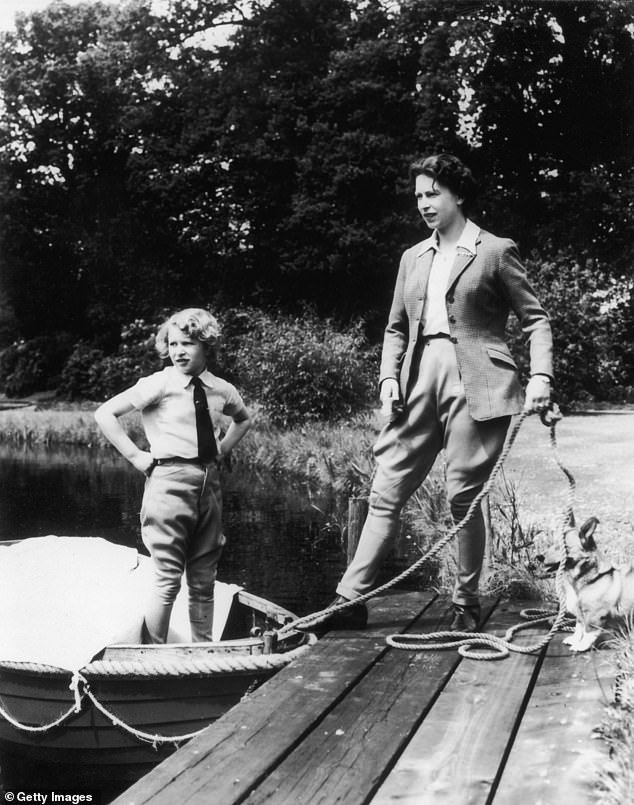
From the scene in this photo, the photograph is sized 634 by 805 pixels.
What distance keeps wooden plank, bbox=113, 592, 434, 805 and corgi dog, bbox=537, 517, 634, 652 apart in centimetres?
70

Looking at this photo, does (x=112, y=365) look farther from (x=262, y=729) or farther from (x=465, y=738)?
(x=465, y=738)

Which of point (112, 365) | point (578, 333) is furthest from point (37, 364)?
point (578, 333)

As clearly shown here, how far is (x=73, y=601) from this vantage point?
4.48 metres

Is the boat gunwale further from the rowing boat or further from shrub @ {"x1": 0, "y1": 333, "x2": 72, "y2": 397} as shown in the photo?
shrub @ {"x1": 0, "y1": 333, "x2": 72, "y2": 397}

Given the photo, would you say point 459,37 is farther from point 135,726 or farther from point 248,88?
point 135,726

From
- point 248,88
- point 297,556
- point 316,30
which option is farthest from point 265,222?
point 297,556

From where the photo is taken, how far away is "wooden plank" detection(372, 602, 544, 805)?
2.31 m

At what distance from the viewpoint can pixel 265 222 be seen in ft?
75.3

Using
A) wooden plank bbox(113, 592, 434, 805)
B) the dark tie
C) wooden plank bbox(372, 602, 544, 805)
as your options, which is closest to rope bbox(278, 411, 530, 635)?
wooden plank bbox(113, 592, 434, 805)

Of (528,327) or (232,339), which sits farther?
(232,339)

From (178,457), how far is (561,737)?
194 centimetres

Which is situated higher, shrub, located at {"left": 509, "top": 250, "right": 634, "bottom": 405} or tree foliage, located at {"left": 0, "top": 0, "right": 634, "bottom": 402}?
tree foliage, located at {"left": 0, "top": 0, "right": 634, "bottom": 402}

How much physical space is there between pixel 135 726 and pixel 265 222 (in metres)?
19.8

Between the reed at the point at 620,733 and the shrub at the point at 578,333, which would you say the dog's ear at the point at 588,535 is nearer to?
the reed at the point at 620,733
